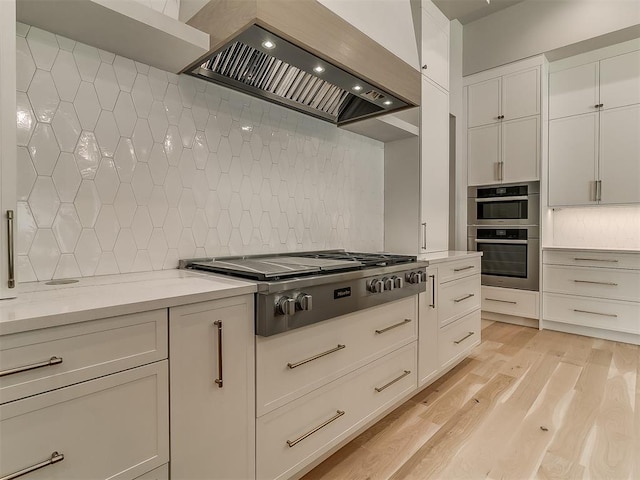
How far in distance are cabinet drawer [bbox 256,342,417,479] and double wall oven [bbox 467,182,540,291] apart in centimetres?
251

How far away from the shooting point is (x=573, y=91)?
356 centimetres

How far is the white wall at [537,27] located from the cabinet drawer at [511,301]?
2545mm

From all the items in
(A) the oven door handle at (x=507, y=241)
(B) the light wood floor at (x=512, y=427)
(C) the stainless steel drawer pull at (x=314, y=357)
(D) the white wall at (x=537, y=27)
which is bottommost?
(B) the light wood floor at (x=512, y=427)

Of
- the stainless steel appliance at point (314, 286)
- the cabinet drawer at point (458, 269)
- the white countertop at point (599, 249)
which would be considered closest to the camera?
the stainless steel appliance at point (314, 286)

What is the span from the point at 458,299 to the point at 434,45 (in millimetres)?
1980

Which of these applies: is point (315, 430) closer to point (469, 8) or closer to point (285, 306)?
point (285, 306)

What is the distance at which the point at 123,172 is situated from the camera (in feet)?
4.85

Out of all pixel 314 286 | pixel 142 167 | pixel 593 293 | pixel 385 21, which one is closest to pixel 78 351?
pixel 314 286

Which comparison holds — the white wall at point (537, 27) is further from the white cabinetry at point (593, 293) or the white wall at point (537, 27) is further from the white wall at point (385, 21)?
the white wall at point (385, 21)

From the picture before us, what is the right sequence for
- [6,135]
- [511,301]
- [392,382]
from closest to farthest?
[6,135]
[392,382]
[511,301]

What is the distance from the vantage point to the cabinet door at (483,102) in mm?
3922

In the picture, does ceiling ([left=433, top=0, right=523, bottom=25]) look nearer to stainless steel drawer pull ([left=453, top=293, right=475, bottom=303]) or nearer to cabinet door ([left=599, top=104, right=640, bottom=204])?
cabinet door ([left=599, top=104, right=640, bottom=204])

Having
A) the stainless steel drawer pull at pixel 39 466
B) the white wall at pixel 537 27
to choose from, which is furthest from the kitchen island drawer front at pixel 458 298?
the white wall at pixel 537 27

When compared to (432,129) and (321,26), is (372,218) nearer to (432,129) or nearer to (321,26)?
(432,129)
